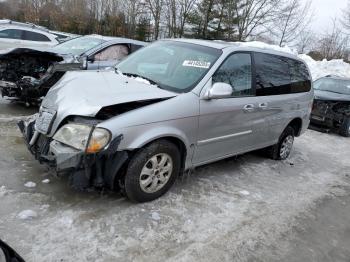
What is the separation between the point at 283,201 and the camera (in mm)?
4543

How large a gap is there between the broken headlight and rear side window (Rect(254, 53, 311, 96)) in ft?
8.22

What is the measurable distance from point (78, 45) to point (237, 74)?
5.24m

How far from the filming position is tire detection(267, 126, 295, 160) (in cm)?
605

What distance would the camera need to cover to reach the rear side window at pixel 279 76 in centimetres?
503

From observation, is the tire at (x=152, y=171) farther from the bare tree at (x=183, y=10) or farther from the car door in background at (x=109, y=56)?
the bare tree at (x=183, y=10)

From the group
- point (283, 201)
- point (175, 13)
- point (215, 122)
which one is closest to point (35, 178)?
point (215, 122)

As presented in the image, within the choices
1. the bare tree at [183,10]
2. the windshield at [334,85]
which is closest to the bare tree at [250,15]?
the bare tree at [183,10]

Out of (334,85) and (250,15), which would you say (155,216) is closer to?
(334,85)

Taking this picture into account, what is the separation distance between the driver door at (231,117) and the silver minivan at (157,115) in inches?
0.5

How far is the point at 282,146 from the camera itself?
6137mm

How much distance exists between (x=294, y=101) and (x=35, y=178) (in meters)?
4.14

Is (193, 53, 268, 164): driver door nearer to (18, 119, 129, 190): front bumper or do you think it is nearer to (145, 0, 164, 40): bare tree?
(18, 119, 129, 190): front bumper

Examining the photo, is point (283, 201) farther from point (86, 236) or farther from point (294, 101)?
point (86, 236)

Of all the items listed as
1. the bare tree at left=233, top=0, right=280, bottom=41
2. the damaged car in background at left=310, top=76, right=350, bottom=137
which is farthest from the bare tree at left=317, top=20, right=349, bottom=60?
the damaged car in background at left=310, top=76, right=350, bottom=137
